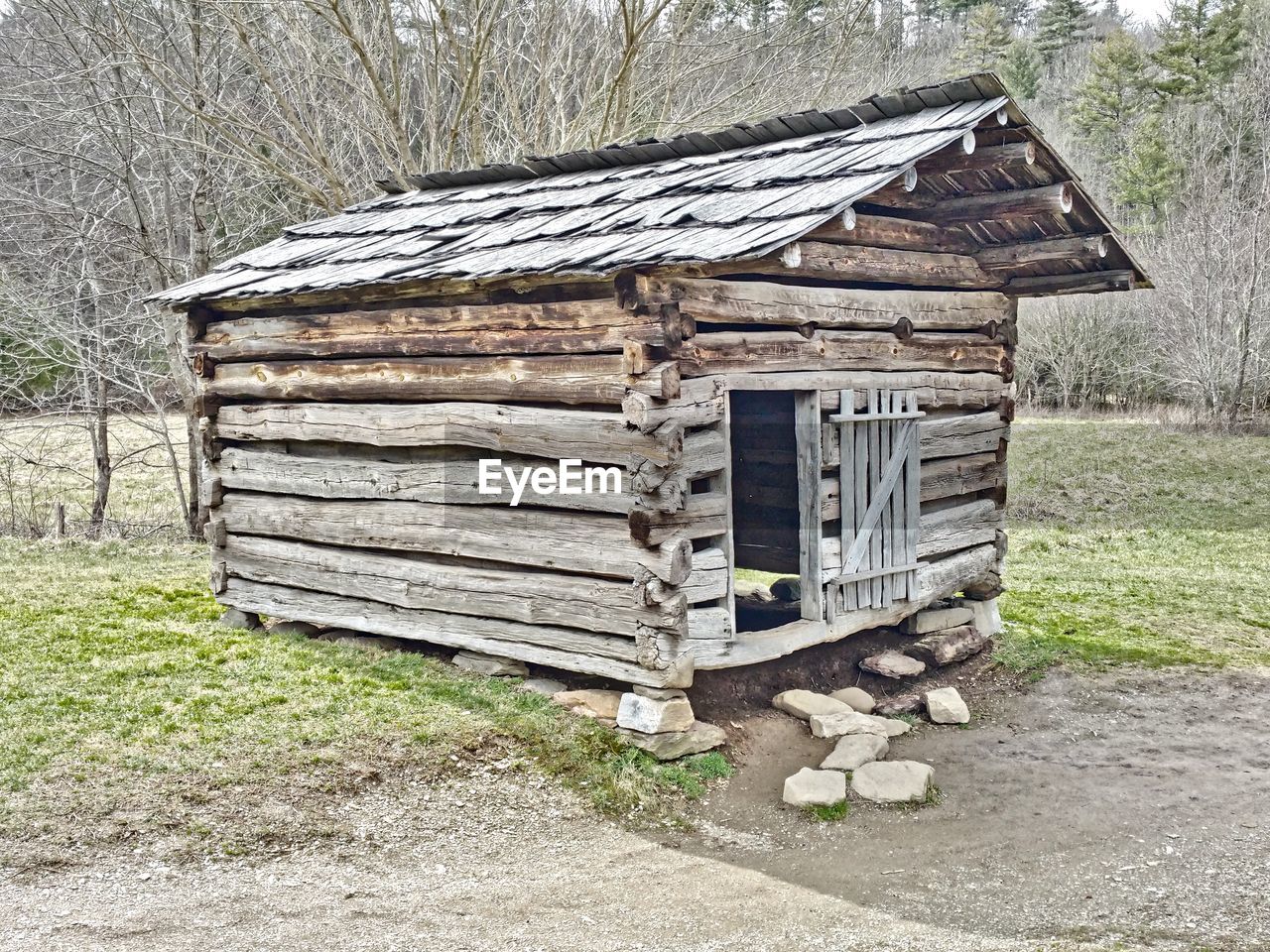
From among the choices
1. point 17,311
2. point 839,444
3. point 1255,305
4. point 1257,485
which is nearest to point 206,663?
point 839,444

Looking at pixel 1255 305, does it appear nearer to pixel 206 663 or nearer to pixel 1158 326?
pixel 1158 326

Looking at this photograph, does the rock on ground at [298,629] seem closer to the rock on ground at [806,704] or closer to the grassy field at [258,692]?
the grassy field at [258,692]

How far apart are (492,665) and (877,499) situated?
306 centimetres

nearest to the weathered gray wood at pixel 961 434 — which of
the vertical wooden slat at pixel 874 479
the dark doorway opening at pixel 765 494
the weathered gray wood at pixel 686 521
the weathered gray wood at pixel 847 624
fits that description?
the vertical wooden slat at pixel 874 479

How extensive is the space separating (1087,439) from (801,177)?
1777 cm

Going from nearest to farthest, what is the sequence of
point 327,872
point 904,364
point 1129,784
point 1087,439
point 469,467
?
point 327,872 → point 1129,784 → point 469,467 → point 904,364 → point 1087,439

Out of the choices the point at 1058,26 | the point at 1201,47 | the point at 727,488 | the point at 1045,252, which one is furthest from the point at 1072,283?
the point at 1058,26

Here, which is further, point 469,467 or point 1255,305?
point 1255,305

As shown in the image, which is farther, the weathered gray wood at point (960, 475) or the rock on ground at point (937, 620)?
the rock on ground at point (937, 620)

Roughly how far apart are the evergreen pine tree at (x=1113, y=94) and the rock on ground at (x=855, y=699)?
31667 millimetres

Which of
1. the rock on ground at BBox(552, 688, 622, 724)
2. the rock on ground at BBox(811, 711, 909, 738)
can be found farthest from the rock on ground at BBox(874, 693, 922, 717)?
the rock on ground at BBox(552, 688, 622, 724)

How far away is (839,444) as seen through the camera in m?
8.05

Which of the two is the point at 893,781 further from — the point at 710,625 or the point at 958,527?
the point at 958,527

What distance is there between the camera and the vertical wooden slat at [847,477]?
316 inches
